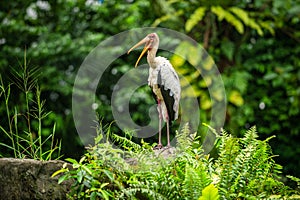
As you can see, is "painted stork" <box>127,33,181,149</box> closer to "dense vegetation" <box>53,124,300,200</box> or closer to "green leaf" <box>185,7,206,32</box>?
"dense vegetation" <box>53,124,300,200</box>

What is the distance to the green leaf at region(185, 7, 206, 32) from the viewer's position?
4.57 metres

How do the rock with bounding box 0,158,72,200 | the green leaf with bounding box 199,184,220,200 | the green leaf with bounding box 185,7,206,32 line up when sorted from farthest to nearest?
the green leaf with bounding box 185,7,206,32
the rock with bounding box 0,158,72,200
the green leaf with bounding box 199,184,220,200

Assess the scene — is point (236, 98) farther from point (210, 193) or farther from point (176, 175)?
point (210, 193)

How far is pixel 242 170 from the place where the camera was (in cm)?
193

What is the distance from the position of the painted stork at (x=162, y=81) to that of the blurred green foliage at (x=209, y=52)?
2.39m

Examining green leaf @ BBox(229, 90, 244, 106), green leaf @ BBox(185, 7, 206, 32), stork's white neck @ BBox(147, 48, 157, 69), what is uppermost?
stork's white neck @ BBox(147, 48, 157, 69)

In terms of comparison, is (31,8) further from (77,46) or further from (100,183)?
(100,183)

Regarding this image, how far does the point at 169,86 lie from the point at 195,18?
2.57m

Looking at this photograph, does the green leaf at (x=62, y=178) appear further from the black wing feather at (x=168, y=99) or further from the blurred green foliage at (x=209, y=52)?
the blurred green foliage at (x=209, y=52)

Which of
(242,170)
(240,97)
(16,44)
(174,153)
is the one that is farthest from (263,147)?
(16,44)

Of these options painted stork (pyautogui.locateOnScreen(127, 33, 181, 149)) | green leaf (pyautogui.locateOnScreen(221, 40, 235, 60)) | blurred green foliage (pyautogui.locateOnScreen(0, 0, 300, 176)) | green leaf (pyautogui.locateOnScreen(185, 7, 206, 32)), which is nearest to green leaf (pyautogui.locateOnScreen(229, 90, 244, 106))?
blurred green foliage (pyautogui.locateOnScreen(0, 0, 300, 176))

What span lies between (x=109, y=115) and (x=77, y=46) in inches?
30.8

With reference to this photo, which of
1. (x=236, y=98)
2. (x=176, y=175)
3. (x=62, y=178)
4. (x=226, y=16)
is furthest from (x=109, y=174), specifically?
(x=226, y=16)

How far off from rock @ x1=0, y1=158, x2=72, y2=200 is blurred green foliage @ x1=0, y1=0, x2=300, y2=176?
2.70 m
